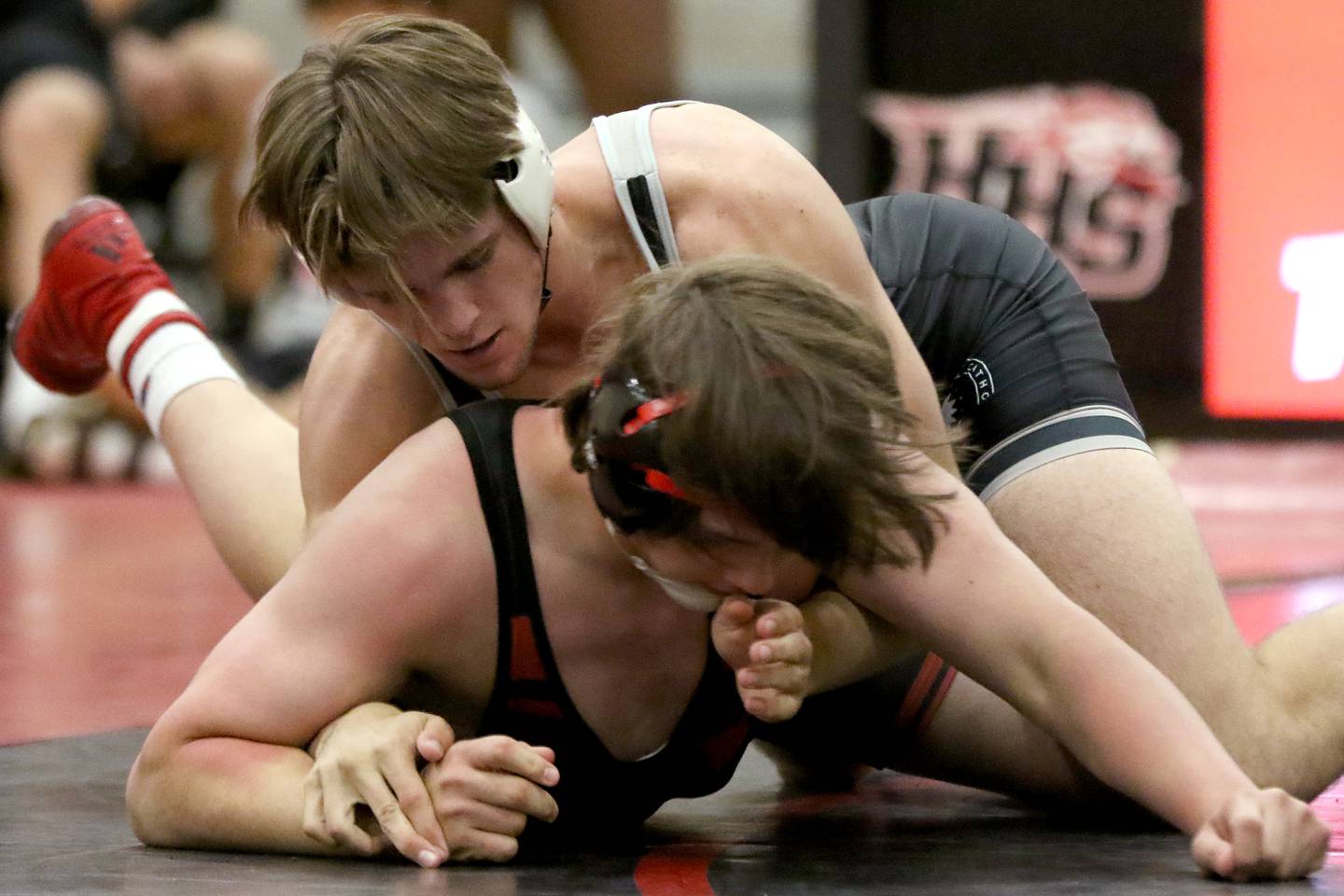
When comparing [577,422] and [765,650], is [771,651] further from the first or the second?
[577,422]

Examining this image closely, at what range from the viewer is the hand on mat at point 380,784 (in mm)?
1856

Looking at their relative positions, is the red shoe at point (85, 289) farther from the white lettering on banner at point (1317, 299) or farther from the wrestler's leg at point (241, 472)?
the white lettering on banner at point (1317, 299)

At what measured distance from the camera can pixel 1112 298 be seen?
473 centimetres

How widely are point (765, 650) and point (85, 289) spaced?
5.70 feet

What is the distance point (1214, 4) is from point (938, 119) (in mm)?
656

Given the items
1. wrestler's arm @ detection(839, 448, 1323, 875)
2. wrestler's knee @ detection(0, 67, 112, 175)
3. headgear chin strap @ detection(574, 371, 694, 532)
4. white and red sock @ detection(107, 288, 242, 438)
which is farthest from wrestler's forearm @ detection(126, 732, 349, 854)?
wrestler's knee @ detection(0, 67, 112, 175)

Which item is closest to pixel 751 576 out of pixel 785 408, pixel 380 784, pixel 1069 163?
pixel 785 408

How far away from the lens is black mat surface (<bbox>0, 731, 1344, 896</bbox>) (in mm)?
1815

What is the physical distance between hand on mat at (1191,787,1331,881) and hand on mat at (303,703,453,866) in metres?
0.68

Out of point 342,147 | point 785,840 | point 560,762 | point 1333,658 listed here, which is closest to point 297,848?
point 560,762

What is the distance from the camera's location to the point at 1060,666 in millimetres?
1838

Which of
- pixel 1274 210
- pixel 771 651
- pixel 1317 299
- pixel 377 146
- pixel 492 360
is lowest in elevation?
pixel 1317 299

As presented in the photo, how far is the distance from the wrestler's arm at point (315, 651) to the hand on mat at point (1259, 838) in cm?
69

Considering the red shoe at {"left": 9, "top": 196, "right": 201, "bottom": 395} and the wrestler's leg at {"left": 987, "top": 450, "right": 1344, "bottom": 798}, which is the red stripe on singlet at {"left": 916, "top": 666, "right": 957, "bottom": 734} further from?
the red shoe at {"left": 9, "top": 196, "right": 201, "bottom": 395}
